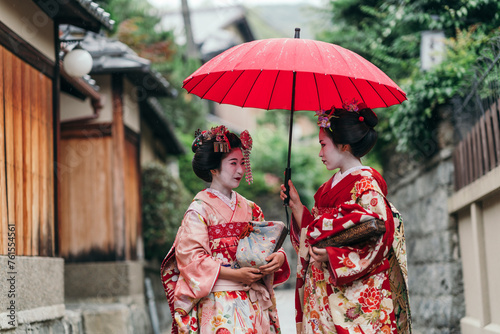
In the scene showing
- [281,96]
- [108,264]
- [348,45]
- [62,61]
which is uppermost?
[348,45]

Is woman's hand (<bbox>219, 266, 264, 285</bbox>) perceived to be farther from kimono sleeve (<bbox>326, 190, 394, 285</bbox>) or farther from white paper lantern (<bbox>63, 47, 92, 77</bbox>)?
white paper lantern (<bbox>63, 47, 92, 77</bbox>)

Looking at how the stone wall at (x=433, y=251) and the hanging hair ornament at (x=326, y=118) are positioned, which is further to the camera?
the stone wall at (x=433, y=251)

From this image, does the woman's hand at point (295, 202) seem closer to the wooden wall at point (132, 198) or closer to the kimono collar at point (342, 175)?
the kimono collar at point (342, 175)

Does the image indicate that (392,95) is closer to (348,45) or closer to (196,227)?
(196,227)

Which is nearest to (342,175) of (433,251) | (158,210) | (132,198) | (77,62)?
(77,62)

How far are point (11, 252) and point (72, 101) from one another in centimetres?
459

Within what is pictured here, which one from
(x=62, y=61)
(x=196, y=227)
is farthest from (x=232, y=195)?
(x=62, y=61)

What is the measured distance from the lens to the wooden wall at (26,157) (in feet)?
18.0

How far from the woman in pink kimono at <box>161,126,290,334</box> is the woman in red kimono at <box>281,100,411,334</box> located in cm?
31

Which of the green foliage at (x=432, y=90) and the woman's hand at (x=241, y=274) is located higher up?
the green foliage at (x=432, y=90)

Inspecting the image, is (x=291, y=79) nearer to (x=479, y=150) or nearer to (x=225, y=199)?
Answer: (x=225, y=199)

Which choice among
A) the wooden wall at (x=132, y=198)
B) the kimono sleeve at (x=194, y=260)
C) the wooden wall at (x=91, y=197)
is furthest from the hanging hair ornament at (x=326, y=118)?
the wooden wall at (x=132, y=198)

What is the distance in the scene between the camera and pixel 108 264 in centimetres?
938

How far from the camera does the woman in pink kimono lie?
4027 millimetres
